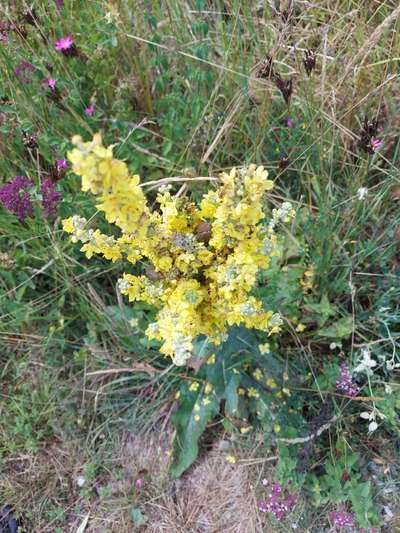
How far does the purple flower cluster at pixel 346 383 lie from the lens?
155 centimetres

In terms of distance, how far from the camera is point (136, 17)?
6.63 feet

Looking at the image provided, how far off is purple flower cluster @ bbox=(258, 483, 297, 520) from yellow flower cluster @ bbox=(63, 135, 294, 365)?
0.73 metres

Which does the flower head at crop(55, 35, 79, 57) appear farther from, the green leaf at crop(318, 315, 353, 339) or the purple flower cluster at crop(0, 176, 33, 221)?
the green leaf at crop(318, 315, 353, 339)

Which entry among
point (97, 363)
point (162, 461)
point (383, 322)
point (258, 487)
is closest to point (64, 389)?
point (97, 363)

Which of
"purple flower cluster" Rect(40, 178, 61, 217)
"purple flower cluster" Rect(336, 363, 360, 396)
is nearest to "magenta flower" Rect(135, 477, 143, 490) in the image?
"purple flower cluster" Rect(336, 363, 360, 396)

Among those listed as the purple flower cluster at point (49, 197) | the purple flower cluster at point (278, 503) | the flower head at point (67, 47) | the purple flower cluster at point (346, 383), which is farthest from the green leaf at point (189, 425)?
the flower head at point (67, 47)

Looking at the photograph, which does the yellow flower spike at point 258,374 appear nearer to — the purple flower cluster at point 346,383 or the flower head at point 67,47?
the purple flower cluster at point 346,383

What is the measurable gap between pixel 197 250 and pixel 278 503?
1.00 meters

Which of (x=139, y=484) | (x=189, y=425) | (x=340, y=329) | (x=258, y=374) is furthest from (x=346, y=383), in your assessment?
(x=139, y=484)

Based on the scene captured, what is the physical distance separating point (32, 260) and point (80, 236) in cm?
104

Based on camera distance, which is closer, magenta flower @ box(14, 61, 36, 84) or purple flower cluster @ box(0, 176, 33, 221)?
purple flower cluster @ box(0, 176, 33, 221)

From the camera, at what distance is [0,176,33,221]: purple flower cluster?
5.04ft

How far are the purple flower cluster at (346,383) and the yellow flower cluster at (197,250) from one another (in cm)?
47

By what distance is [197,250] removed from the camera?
3.76ft
